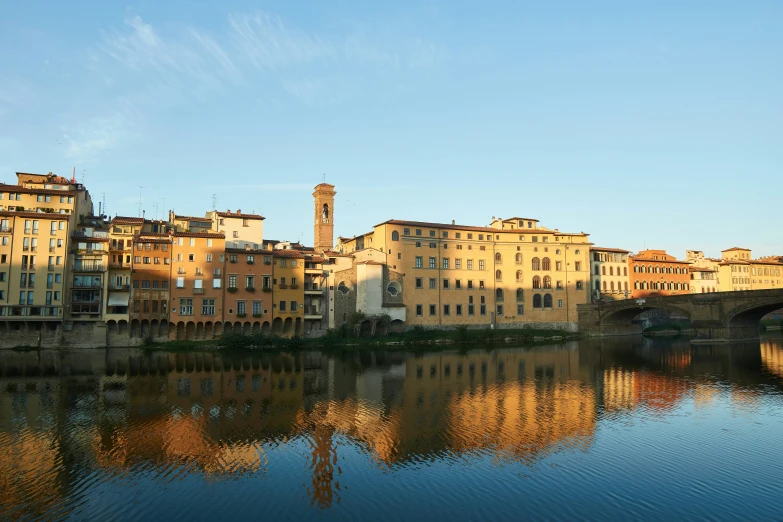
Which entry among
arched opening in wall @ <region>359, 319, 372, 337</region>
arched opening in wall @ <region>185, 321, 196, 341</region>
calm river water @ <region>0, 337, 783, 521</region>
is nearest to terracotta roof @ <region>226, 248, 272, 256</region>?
arched opening in wall @ <region>185, 321, 196, 341</region>

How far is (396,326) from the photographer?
7569 centimetres

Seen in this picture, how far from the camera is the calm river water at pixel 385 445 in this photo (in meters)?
16.7

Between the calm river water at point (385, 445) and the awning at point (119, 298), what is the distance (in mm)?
16994

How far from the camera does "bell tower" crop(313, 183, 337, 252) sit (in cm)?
9169

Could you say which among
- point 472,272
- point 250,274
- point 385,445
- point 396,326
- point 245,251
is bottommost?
point 385,445

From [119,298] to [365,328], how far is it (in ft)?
98.0

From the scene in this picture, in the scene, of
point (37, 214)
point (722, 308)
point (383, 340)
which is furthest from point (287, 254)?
point (722, 308)

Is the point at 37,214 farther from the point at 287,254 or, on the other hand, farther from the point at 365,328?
the point at 365,328

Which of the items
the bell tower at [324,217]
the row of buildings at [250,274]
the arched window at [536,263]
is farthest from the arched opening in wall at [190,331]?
the arched window at [536,263]

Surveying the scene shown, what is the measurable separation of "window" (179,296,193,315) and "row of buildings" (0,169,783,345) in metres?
0.11

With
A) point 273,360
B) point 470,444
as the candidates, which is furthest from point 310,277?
point 470,444

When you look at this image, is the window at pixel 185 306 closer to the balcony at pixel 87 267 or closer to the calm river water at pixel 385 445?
the balcony at pixel 87 267

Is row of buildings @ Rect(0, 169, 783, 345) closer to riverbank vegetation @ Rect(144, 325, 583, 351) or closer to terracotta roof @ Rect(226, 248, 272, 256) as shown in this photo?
terracotta roof @ Rect(226, 248, 272, 256)

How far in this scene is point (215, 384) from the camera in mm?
38344
